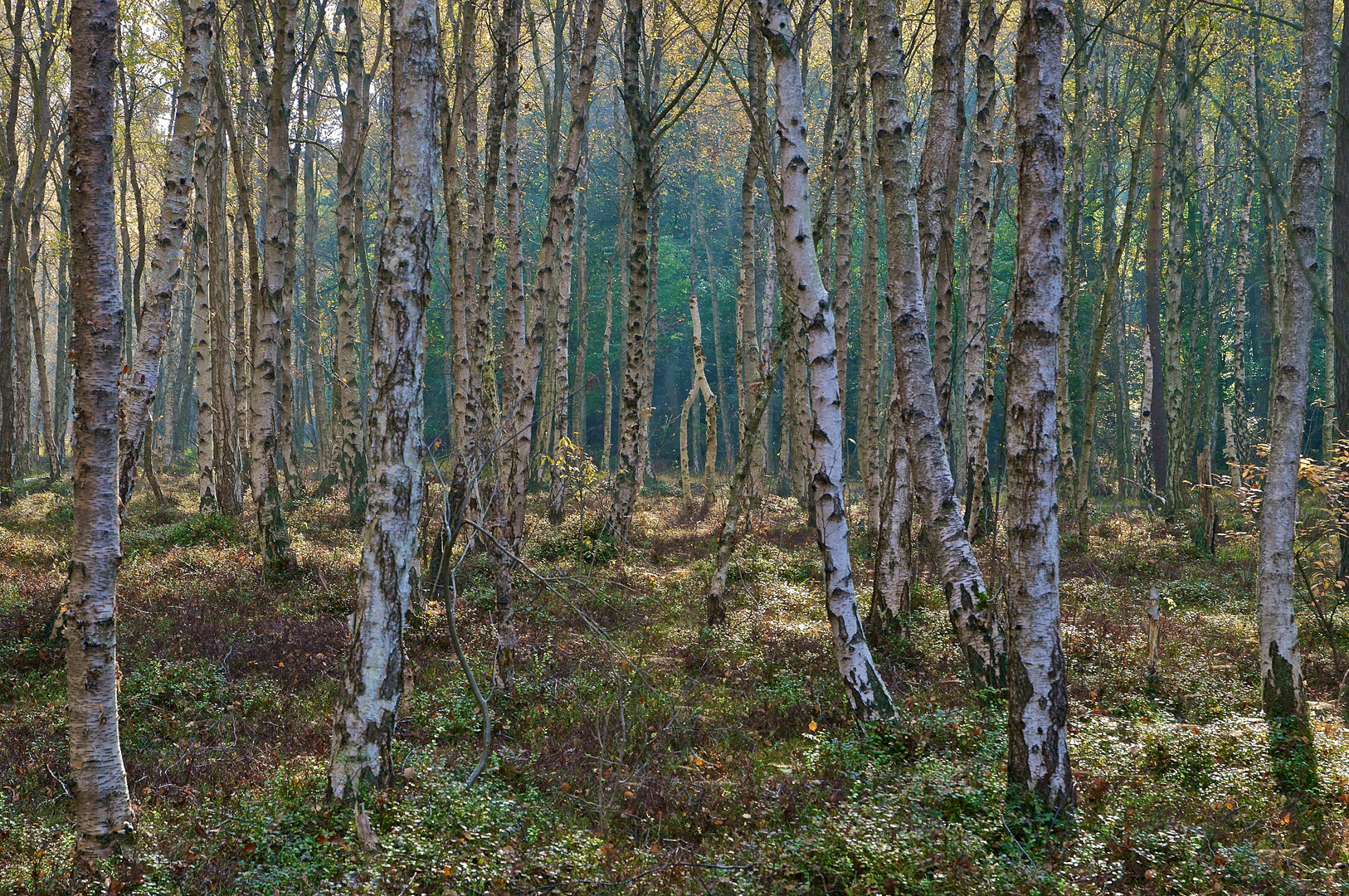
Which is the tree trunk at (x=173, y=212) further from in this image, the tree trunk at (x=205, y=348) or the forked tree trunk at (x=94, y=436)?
the tree trunk at (x=205, y=348)

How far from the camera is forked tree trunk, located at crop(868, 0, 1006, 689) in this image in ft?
20.1

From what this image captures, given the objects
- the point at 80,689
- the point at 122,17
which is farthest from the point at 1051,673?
the point at 122,17

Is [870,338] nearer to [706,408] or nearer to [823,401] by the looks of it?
[706,408]

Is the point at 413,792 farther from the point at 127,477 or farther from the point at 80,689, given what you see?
the point at 127,477

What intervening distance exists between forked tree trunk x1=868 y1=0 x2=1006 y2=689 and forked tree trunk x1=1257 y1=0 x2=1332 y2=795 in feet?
6.99

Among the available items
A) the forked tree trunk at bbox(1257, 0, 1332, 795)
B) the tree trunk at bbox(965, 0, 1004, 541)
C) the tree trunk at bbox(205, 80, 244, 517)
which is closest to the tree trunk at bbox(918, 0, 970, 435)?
the tree trunk at bbox(965, 0, 1004, 541)

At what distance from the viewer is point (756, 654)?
802cm

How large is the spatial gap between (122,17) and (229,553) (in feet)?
29.3

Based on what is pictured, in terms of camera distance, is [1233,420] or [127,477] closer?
[127,477]

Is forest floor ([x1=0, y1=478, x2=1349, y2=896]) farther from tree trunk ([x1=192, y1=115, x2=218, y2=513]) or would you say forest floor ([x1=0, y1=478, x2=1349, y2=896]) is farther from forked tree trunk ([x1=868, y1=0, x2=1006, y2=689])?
tree trunk ([x1=192, y1=115, x2=218, y2=513])

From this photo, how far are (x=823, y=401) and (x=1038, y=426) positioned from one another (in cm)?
183

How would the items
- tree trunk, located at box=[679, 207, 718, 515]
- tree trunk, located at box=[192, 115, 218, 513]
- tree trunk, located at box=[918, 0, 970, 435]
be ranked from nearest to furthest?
1. tree trunk, located at box=[918, 0, 970, 435]
2. tree trunk, located at box=[192, 115, 218, 513]
3. tree trunk, located at box=[679, 207, 718, 515]

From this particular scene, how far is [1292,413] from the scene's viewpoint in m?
6.29

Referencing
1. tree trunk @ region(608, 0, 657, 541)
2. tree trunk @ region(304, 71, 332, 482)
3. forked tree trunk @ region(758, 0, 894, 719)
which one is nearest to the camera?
forked tree trunk @ region(758, 0, 894, 719)
